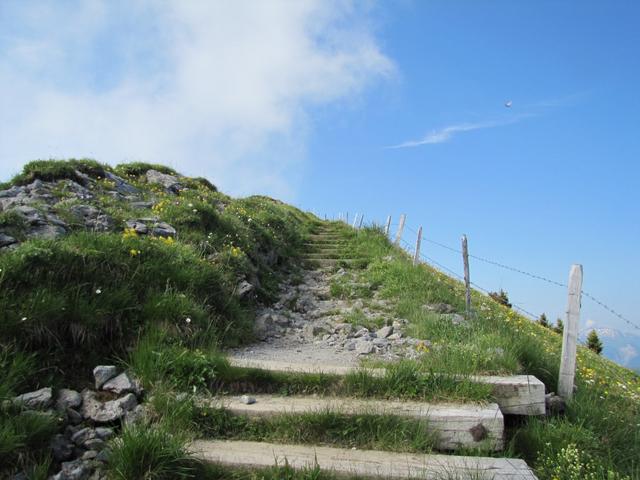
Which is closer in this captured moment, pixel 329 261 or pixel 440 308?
pixel 440 308

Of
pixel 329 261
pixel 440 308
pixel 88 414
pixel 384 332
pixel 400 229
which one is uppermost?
pixel 400 229

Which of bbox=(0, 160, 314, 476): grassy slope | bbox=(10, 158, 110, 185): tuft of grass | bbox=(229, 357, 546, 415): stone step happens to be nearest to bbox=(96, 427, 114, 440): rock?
bbox=(0, 160, 314, 476): grassy slope

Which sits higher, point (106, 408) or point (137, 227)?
point (137, 227)

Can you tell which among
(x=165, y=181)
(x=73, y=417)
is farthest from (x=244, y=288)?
(x=165, y=181)

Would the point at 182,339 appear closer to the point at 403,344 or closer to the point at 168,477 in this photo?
the point at 168,477

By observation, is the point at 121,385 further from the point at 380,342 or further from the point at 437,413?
the point at 380,342

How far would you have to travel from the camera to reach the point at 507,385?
16.0ft

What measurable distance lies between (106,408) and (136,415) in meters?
0.33

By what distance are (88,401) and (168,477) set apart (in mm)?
1384

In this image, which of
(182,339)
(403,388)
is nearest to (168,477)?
(182,339)

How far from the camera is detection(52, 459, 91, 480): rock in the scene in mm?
3455

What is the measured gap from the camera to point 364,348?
6.88 meters

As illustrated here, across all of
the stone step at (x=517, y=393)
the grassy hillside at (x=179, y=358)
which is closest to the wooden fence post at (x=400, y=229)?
the grassy hillside at (x=179, y=358)

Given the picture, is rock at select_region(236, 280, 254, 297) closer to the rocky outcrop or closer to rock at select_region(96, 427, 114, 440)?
the rocky outcrop
